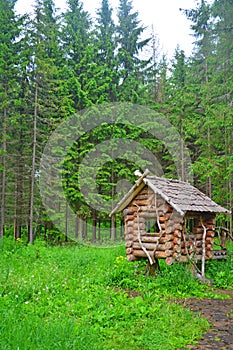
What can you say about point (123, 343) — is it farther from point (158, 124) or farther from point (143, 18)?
point (143, 18)

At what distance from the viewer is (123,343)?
5.22 meters

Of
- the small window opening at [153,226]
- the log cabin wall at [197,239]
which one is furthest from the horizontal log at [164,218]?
the small window opening at [153,226]

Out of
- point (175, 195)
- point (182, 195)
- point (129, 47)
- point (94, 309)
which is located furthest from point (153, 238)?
point (129, 47)

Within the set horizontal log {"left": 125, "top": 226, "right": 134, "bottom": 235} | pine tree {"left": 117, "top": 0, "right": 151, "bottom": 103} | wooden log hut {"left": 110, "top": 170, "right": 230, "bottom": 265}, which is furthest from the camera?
pine tree {"left": 117, "top": 0, "right": 151, "bottom": 103}

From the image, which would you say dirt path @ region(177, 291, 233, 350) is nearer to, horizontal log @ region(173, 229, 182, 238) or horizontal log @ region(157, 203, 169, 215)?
horizontal log @ region(173, 229, 182, 238)

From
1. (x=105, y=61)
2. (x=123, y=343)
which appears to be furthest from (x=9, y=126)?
(x=123, y=343)

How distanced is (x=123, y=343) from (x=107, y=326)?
727mm

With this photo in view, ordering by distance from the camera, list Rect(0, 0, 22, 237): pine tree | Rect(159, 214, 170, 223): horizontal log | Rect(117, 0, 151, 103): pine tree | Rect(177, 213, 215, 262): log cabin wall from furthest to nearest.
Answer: Rect(117, 0, 151, 103): pine tree, Rect(0, 0, 22, 237): pine tree, Rect(177, 213, 215, 262): log cabin wall, Rect(159, 214, 170, 223): horizontal log

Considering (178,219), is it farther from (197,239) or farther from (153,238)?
(197,239)

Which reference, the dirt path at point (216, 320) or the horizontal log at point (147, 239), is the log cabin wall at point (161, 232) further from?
the dirt path at point (216, 320)

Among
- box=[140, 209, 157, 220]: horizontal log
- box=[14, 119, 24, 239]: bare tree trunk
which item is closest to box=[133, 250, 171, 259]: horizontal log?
box=[140, 209, 157, 220]: horizontal log

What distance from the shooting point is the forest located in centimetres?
1892

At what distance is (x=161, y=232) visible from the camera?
10.2 metres

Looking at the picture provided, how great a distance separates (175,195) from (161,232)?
124 centimetres
